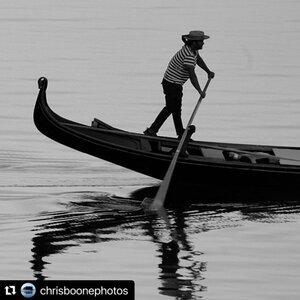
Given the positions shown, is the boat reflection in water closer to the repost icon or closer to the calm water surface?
the calm water surface

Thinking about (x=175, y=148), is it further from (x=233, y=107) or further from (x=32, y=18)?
(x=32, y=18)

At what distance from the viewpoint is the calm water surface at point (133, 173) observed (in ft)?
62.3

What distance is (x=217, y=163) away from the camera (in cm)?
2430

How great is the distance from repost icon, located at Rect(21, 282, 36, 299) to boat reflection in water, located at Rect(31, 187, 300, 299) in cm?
191

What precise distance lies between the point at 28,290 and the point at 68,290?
0.54 meters

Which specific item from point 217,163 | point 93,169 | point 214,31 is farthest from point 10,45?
point 217,163

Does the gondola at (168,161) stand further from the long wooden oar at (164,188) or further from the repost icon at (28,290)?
the repost icon at (28,290)

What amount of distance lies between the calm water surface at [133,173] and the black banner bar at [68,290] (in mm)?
837

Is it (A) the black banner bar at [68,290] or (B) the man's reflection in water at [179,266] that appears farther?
(B) the man's reflection in water at [179,266]

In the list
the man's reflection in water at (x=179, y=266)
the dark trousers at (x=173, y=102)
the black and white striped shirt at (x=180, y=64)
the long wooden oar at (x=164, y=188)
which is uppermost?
the black and white striped shirt at (x=180, y=64)

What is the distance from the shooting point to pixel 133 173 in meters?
27.6

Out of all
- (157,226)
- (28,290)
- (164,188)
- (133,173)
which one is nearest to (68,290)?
(28,290)

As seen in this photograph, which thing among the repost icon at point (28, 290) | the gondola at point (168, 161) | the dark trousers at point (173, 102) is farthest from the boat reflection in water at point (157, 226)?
the repost icon at point (28, 290)

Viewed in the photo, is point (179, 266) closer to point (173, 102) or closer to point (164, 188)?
point (164, 188)
